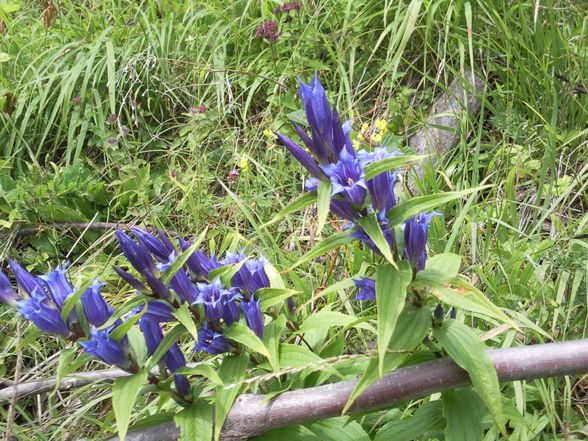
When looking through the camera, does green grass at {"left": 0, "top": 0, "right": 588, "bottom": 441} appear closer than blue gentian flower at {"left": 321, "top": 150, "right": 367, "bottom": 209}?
No

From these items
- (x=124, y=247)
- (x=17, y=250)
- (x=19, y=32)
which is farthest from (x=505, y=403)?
(x=19, y=32)

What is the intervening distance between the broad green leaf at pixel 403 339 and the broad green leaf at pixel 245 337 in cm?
18

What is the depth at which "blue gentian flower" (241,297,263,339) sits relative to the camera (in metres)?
1.20

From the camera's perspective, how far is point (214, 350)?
48.6 inches

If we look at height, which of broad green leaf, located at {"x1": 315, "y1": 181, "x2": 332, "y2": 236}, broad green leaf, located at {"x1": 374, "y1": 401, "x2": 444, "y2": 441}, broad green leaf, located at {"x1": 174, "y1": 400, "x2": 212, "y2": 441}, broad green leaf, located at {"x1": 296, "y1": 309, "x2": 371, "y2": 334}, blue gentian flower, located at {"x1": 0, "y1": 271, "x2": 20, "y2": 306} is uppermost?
broad green leaf, located at {"x1": 315, "y1": 181, "x2": 332, "y2": 236}

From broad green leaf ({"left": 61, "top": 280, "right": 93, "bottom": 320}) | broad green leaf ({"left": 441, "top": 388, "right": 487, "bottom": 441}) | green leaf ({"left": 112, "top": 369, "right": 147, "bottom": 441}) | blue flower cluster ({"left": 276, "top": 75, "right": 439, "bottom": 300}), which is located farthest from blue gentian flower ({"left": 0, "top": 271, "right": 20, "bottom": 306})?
broad green leaf ({"left": 441, "top": 388, "right": 487, "bottom": 441})

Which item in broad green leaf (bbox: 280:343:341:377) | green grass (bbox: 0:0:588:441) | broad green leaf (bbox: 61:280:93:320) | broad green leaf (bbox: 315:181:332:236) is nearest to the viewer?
broad green leaf (bbox: 315:181:332:236)

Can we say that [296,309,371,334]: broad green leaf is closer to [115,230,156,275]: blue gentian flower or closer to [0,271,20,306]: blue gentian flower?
[115,230,156,275]: blue gentian flower

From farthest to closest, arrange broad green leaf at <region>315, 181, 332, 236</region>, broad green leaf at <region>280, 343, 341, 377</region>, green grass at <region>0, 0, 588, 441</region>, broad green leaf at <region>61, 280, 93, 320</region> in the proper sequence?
green grass at <region>0, 0, 588, 441</region>
broad green leaf at <region>280, 343, 341, 377</region>
broad green leaf at <region>61, 280, 93, 320</region>
broad green leaf at <region>315, 181, 332, 236</region>

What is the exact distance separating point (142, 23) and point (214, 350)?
8.68ft

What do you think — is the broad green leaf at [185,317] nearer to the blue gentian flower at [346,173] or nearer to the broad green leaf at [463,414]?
the blue gentian flower at [346,173]

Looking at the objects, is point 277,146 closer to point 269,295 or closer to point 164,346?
point 269,295

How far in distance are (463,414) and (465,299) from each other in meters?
0.26

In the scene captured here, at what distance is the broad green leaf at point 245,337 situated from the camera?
111 cm
